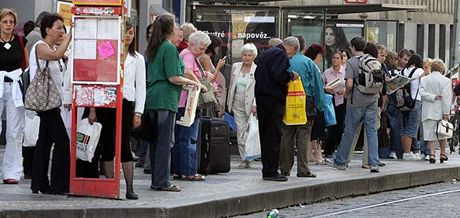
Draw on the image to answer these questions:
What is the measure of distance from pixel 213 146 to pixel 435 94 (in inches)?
→ 231

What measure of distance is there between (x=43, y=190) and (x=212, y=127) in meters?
4.04

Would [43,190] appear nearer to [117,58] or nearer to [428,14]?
[117,58]

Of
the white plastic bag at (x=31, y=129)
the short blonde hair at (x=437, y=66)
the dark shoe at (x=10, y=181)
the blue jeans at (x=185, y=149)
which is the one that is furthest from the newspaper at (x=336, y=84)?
the dark shoe at (x=10, y=181)

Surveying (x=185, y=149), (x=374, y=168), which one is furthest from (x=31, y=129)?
(x=374, y=168)

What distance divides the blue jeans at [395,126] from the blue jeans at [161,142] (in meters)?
8.98

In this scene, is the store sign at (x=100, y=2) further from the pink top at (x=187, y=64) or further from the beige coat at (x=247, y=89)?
the beige coat at (x=247, y=89)

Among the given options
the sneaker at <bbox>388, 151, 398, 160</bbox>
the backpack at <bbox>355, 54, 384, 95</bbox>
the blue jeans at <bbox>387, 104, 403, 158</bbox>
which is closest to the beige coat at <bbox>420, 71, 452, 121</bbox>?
the blue jeans at <bbox>387, 104, 403, 158</bbox>

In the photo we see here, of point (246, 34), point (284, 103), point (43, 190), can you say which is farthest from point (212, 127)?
point (246, 34)

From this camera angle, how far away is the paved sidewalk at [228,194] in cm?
1229

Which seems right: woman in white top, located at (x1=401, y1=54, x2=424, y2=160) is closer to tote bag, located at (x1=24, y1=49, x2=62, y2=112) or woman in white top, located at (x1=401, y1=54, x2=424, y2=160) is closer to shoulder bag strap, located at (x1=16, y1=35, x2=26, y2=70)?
shoulder bag strap, located at (x1=16, y1=35, x2=26, y2=70)

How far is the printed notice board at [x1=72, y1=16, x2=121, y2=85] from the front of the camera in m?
13.1

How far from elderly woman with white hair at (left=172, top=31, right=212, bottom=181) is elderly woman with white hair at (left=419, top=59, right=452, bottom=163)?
6499mm

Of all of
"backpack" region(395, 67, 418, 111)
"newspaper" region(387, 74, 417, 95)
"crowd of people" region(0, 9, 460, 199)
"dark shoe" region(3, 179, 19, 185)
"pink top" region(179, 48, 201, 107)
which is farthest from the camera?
"backpack" region(395, 67, 418, 111)

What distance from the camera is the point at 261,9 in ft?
76.3
